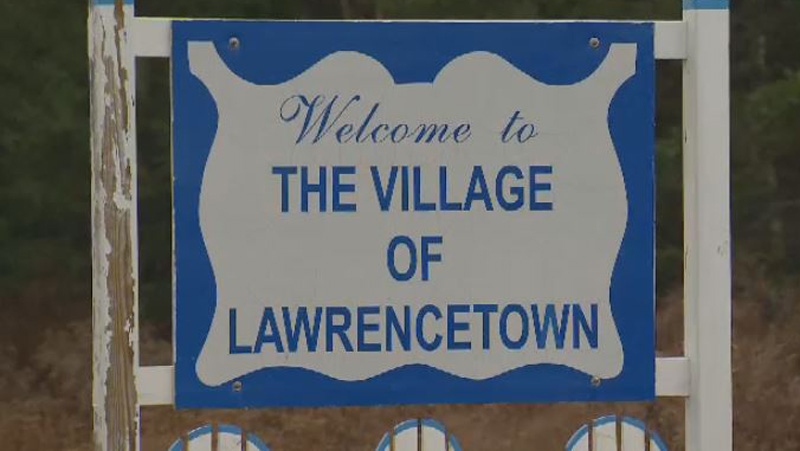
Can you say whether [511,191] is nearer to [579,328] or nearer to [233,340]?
[579,328]

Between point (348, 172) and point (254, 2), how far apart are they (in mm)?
5514

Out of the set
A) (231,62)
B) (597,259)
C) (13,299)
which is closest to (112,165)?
(231,62)

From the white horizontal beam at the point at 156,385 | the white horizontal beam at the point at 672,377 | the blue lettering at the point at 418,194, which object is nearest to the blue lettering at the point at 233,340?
the white horizontal beam at the point at 156,385

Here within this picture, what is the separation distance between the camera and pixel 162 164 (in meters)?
9.28

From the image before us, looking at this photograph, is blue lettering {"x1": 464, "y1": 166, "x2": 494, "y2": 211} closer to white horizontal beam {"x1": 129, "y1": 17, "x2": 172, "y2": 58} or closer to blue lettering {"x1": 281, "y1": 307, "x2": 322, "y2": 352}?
blue lettering {"x1": 281, "y1": 307, "x2": 322, "y2": 352}

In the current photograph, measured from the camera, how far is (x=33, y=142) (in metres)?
8.83

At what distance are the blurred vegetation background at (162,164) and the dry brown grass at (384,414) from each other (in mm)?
26

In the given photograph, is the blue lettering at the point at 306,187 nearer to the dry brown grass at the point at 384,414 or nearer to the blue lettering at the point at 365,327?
the blue lettering at the point at 365,327

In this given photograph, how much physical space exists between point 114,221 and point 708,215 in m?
1.29

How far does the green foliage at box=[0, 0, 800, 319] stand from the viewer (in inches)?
343

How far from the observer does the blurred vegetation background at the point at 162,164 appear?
8727mm

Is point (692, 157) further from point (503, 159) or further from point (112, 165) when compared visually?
point (112, 165)

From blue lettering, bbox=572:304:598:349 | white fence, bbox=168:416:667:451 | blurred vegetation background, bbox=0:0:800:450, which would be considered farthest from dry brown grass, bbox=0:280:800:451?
blue lettering, bbox=572:304:598:349

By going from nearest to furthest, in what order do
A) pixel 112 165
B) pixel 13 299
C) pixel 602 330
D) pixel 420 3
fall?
pixel 112 165, pixel 602 330, pixel 420 3, pixel 13 299
